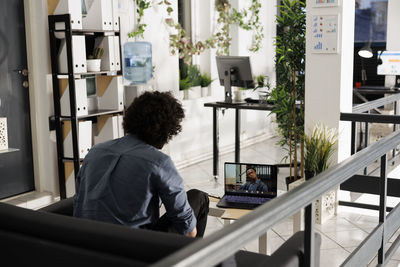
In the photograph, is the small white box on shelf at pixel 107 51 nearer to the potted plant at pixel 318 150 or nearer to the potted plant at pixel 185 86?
the potted plant at pixel 185 86

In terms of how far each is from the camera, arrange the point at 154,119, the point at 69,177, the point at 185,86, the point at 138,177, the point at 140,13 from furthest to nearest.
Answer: the point at 185,86
the point at 140,13
the point at 69,177
the point at 154,119
the point at 138,177

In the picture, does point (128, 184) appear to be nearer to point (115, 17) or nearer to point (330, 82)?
point (330, 82)

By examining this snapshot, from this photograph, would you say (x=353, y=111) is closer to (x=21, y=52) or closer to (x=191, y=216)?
(x=191, y=216)

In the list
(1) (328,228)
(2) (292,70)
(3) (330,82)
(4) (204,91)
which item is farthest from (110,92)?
(1) (328,228)

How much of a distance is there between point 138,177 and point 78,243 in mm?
565

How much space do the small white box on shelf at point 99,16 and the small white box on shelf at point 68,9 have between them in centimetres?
19

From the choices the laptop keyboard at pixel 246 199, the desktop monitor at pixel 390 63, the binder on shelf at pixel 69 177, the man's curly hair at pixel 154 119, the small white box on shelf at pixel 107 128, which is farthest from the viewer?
the desktop monitor at pixel 390 63

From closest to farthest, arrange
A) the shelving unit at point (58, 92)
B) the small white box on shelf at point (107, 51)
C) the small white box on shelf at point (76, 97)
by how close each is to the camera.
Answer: the shelving unit at point (58, 92), the small white box on shelf at point (76, 97), the small white box on shelf at point (107, 51)

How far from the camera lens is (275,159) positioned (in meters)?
6.97

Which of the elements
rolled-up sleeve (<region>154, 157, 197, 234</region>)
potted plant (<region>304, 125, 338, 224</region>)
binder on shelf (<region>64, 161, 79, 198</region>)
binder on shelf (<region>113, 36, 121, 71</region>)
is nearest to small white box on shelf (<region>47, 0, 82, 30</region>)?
binder on shelf (<region>113, 36, 121, 71</region>)

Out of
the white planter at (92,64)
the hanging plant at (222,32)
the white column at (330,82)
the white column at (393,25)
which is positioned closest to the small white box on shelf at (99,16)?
the white planter at (92,64)

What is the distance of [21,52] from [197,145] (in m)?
2.79

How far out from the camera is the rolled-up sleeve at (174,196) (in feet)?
7.51

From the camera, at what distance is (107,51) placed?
515 cm
